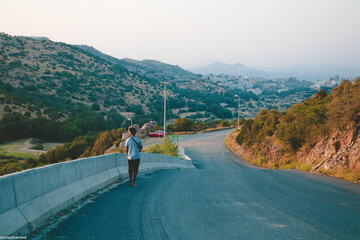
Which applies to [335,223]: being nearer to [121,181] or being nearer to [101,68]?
[121,181]

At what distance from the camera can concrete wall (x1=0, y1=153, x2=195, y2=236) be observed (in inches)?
197

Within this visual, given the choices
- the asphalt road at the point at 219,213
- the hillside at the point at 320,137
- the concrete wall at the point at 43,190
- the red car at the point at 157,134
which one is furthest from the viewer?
the red car at the point at 157,134

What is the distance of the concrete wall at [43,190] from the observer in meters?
5.02

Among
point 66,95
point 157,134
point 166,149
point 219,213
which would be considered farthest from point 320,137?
point 66,95

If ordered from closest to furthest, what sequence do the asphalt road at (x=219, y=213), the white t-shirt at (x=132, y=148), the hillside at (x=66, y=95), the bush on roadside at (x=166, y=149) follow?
the asphalt road at (x=219, y=213) → the white t-shirt at (x=132, y=148) → the bush on roadside at (x=166, y=149) → the hillside at (x=66, y=95)

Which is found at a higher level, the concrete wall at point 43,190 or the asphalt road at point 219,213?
the concrete wall at point 43,190

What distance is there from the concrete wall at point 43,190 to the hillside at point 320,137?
9134 millimetres

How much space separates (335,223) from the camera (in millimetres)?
6012

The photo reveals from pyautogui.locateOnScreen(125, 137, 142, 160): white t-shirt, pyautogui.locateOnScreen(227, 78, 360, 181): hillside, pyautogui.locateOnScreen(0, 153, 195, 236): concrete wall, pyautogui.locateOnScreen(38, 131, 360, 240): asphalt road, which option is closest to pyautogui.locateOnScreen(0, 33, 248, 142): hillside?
pyautogui.locateOnScreen(227, 78, 360, 181): hillside

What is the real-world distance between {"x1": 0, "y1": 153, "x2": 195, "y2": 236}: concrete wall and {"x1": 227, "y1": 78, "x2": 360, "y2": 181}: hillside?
9134mm

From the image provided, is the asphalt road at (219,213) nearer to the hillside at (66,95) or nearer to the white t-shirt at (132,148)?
the white t-shirt at (132,148)

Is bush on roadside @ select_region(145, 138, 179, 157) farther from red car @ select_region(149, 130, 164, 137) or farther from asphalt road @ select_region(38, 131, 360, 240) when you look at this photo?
red car @ select_region(149, 130, 164, 137)

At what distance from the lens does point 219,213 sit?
22.3ft

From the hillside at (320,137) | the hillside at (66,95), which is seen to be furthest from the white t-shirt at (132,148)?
the hillside at (66,95)
